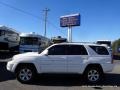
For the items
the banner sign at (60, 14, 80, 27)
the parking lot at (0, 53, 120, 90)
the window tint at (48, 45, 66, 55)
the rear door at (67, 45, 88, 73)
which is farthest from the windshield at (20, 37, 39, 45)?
the banner sign at (60, 14, 80, 27)

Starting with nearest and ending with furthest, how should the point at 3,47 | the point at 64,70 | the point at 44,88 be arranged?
the point at 44,88, the point at 64,70, the point at 3,47

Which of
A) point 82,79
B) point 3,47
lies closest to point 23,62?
point 82,79

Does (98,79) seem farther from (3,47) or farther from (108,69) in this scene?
(3,47)

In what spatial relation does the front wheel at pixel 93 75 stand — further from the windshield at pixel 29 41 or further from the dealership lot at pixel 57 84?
the windshield at pixel 29 41

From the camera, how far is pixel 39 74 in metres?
12.1

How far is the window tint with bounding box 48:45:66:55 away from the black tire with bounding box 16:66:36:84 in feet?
3.74

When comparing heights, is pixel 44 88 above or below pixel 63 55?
below

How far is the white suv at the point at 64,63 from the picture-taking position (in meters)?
12.0

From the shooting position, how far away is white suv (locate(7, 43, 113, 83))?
39.3 ft

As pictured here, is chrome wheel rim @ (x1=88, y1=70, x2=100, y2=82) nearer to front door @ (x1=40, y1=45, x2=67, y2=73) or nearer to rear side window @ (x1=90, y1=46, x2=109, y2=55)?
rear side window @ (x1=90, y1=46, x2=109, y2=55)

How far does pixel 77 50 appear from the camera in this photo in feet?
40.5

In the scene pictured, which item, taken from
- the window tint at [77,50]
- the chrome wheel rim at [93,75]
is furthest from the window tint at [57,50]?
the chrome wheel rim at [93,75]

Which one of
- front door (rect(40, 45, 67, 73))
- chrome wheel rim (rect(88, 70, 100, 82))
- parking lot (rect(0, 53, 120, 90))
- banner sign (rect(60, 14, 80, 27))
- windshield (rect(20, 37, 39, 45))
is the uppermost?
banner sign (rect(60, 14, 80, 27))

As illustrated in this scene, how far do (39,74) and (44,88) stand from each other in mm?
1263
